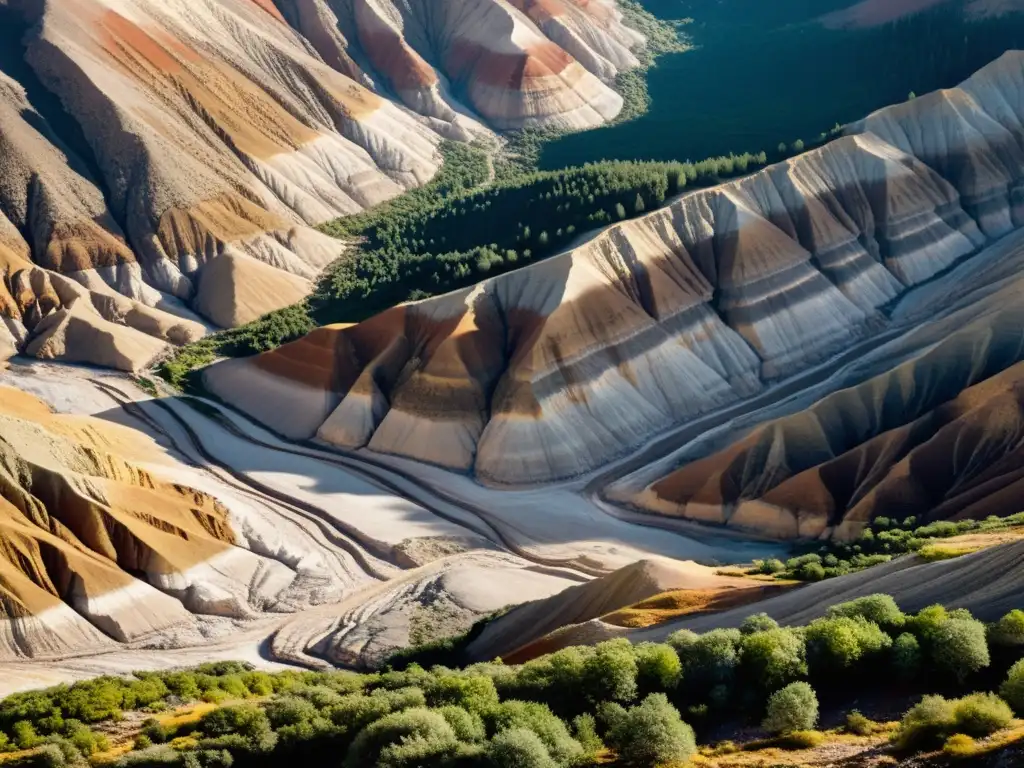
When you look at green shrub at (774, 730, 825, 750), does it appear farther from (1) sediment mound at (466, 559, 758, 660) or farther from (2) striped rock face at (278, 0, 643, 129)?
(2) striped rock face at (278, 0, 643, 129)

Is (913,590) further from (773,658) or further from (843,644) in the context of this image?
(773,658)

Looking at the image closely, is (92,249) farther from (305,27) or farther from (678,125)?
(678,125)

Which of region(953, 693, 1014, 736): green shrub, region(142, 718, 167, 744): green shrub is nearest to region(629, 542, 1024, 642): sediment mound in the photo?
region(953, 693, 1014, 736): green shrub

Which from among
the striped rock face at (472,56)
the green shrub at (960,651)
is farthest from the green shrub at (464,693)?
the striped rock face at (472,56)

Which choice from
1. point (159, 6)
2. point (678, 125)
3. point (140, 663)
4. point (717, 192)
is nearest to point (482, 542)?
point (140, 663)

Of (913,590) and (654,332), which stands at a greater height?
(654,332)

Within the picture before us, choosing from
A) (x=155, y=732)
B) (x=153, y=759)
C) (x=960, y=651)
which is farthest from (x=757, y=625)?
(x=155, y=732)

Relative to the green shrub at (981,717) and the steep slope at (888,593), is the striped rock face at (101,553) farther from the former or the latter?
the green shrub at (981,717)
